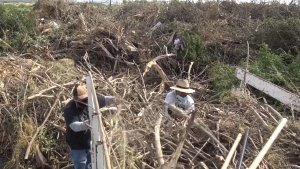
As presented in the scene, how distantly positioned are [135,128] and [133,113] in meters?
0.79

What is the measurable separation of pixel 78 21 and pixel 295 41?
714cm

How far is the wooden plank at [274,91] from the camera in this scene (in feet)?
16.2

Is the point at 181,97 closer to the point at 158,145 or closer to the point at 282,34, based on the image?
the point at 158,145

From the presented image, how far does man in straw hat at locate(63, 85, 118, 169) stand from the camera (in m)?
3.76

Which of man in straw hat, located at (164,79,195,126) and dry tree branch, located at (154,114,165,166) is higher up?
dry tree branch, located at (154,114,165,166)

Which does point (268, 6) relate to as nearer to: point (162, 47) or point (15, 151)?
point (162, 47)

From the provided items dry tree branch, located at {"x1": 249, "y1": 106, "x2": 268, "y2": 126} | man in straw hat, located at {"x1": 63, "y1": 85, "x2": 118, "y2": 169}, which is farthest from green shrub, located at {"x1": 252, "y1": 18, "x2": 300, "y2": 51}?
man in straw hat, located at {"x1": 63, "y1": 85, "x2": 118, "y2": 169}

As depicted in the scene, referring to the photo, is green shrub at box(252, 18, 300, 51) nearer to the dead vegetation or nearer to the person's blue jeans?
the dead vegetation

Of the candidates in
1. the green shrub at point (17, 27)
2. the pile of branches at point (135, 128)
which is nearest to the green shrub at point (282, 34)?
the pile of branches at point (135, 128)

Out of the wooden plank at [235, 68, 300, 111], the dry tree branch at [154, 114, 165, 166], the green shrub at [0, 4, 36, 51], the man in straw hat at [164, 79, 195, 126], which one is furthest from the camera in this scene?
the green shrub at [0, 4, 36, 51]

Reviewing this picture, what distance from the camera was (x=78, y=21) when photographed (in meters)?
11.9

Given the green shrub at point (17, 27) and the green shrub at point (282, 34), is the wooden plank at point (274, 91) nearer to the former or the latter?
the green shrub at point (282, 34)

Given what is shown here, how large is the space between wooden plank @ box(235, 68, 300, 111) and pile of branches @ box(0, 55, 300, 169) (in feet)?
2.30

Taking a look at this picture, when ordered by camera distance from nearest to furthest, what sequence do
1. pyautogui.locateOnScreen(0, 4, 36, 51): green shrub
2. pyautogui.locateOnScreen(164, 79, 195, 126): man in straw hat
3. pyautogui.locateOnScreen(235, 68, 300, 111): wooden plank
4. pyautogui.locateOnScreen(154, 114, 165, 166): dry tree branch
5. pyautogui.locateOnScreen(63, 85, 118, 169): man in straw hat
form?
pyautogui.locateOnScreen(154, 114, 165, 166): dry tree branch → pyautogui.locateOnScreen(63, 85, 118, 169): man in straw hat → pyautogui.locateOnScreen(164, 79, 195, 126): man in straw hat → pyautogui.locateOnScreen(235, 68, 300, 111): wooden plank → pyautogui.locateOnScreen(0, 4, 36, 51): green shrub
